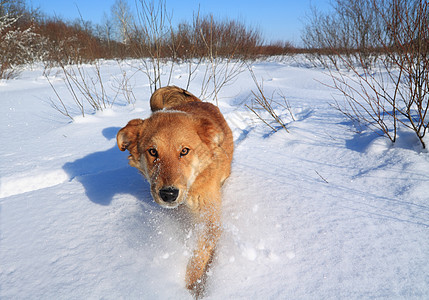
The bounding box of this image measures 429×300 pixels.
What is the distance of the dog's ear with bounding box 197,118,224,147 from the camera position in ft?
7.21

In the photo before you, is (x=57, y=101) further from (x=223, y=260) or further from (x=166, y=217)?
(x=223, y=260)

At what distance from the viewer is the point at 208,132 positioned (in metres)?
2.21

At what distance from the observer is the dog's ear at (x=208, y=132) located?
2.20 m

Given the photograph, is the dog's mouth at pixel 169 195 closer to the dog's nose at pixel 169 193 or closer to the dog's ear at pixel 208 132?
the dog's nose at pixel 169 193

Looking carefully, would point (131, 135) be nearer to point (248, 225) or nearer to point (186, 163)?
point (186, 163)

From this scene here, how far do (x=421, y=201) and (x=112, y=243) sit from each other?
249 centimetres

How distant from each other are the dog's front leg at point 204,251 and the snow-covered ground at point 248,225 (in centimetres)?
6

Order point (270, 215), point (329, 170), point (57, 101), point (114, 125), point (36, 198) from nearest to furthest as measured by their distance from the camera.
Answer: point (270, 215) → point (36, 198) → point (329, 170) → point (114, 125) → point (57, 101)

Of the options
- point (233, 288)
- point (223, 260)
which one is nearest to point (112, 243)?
point (223, 260)

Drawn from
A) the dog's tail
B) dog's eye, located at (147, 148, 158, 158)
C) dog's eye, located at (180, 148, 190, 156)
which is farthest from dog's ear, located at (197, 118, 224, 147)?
the dog's tail

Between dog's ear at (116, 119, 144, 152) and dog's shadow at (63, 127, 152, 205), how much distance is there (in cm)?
67

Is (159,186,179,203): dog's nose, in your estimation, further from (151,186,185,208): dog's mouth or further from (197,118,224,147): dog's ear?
(197,118,224,147): dog's ear

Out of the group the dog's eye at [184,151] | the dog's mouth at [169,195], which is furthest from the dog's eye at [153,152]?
the dog's mouth at [169,195]

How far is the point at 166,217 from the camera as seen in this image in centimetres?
237
